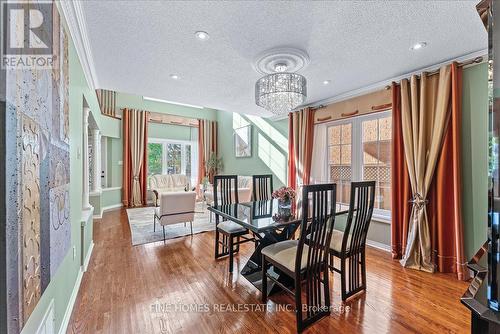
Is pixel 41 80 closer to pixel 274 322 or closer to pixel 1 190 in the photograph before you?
pixel 1 190

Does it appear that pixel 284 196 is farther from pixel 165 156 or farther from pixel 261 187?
pixel 165 156

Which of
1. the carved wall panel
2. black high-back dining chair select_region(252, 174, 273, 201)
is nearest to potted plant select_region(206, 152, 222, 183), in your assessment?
black high-back dining chair select_region(252, 174, 273, 201)

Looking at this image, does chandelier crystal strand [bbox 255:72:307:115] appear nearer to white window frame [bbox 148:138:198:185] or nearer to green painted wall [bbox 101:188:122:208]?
green painted wall [bbox 101:188:122:208]

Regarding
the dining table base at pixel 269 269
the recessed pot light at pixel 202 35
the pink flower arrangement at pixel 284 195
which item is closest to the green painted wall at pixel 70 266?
the recessed pot light at pixel 202 35

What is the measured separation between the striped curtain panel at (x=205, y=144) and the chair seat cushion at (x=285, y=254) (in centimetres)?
620

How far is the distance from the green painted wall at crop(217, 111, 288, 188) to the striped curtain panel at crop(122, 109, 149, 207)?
8.80 ft

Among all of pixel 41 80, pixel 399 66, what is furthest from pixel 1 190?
pixel 399 66

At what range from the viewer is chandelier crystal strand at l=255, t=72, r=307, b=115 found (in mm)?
2459

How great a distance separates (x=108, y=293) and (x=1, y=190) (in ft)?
6.02

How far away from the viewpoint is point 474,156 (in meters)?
2.48

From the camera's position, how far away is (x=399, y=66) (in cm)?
276

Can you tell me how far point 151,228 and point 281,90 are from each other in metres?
3.66

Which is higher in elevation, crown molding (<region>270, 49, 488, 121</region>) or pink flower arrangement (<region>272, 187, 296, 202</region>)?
crown molding (<region>270, 49, 488, 121</region>)

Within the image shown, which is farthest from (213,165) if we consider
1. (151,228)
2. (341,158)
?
(341,158)
